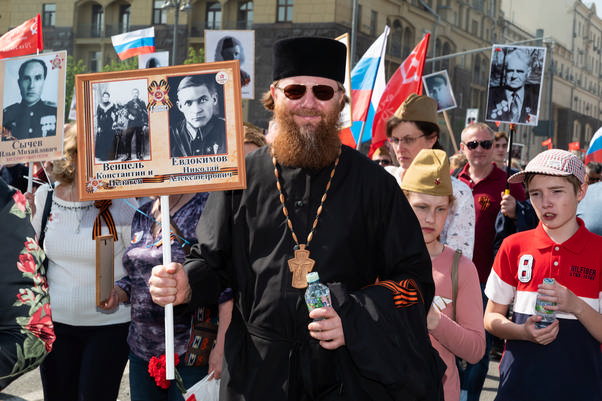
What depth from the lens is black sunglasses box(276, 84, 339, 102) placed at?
2.66m

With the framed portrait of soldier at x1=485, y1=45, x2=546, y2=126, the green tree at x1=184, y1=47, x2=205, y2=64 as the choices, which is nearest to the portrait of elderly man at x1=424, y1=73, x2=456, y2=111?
the framed portrait of soldier at x1=485, y1=45, x2=546, y2=126

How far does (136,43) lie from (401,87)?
5.49 meters

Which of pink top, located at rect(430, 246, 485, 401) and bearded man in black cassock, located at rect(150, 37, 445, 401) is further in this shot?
pink top, located at rect(430, 246, 485, 401)

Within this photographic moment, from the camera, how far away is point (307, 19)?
37781mm

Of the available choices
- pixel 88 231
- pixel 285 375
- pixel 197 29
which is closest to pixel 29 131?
pixel 88 231

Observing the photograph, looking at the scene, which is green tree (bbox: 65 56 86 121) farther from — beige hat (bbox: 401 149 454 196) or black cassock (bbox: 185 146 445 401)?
black cassock (bbox: 185 146 445 401)

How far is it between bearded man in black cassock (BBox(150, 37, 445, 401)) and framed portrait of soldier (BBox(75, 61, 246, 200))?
222 mm

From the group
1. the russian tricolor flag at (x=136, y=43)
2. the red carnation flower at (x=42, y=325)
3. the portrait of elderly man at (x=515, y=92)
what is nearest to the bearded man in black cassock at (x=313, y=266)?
the red carnation flower at (x=42, y=325)

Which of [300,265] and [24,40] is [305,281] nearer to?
[300,265]

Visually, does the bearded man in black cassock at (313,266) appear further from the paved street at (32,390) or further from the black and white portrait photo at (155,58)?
the black and white portrait photo at (155,58)

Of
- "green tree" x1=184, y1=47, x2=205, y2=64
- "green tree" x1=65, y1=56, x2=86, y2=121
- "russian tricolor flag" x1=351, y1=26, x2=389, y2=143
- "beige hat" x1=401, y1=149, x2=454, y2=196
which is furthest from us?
"green tree" x1=65, y1=56, x2=86, y2=121

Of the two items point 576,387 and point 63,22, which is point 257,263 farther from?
point 63,22

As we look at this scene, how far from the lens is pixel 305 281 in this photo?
238 centimetres

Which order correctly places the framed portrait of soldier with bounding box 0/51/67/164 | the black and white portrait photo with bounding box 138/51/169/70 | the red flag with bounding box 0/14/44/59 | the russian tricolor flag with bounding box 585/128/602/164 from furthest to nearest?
1. the black and white portrait photo with bounding box 138/51/169/70
2. the red flag with bounding box 0/14/44/59
3. the russian tricolor flag with bounding box 585/128/602/164
4. the framed portrait of soldier with bounding box 0/51/67/164
